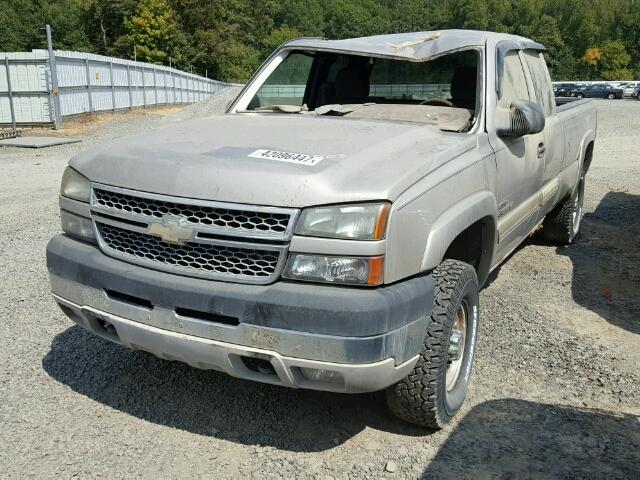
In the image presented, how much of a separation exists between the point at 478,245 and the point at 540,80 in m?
2.09

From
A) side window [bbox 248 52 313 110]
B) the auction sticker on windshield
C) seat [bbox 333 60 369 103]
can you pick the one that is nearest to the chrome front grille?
the auction sticker on windshield

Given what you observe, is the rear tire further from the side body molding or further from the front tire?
the front tire

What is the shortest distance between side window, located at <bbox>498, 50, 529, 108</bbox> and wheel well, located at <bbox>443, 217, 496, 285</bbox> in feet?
2.82

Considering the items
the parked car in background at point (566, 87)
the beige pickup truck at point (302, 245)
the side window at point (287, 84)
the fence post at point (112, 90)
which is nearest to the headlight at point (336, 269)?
the beige pickup truck at point (302, 245)

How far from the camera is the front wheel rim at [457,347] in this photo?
131 inches

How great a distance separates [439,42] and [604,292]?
254 centimetres

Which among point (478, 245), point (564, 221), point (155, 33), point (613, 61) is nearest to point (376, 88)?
point (478, 245)

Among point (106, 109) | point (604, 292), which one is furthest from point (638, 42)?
point (604, 292)

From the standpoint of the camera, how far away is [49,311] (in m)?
4.77

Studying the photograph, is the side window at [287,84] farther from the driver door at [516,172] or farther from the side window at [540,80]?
the side window at [540,80]

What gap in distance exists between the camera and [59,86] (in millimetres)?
20984

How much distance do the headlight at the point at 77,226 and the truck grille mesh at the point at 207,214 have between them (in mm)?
211

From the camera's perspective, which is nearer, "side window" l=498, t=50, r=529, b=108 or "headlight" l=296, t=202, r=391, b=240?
"headlight" l=296, t=202, r=391, b=240

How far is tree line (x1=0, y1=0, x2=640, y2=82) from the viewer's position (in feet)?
210
